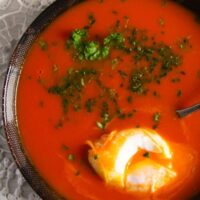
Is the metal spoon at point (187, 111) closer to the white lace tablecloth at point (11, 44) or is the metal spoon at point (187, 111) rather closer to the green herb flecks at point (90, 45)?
the green herb flecks at point (90, 45)

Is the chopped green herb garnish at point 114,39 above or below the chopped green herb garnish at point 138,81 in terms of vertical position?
above

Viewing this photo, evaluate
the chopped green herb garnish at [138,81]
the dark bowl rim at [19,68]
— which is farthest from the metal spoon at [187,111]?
the dark bowl rim at [19,68]

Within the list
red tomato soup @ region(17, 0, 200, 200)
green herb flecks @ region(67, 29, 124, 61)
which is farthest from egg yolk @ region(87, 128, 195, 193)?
green herb flecks @ region(67, 29, 124, 61)

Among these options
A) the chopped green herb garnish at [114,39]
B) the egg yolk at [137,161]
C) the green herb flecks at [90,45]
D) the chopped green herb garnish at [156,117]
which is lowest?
the egg yolk at [137,161]

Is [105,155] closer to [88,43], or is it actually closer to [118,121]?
[118,121]

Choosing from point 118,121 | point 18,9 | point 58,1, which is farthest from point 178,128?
point 18,9

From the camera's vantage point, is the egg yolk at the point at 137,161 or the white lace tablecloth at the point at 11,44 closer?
the egg yolk at the point at 137,161

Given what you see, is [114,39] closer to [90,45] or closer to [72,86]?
[90,45]
